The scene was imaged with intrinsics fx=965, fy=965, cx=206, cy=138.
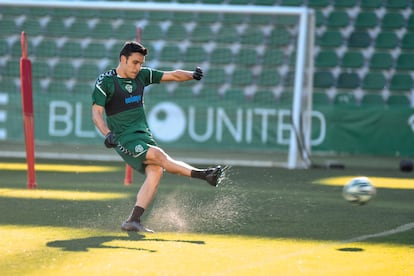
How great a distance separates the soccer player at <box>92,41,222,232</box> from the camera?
8875 mm

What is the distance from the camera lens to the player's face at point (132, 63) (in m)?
8.98

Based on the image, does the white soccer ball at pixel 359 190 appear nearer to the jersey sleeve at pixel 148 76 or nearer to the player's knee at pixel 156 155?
the player's knee at pixel 156 155

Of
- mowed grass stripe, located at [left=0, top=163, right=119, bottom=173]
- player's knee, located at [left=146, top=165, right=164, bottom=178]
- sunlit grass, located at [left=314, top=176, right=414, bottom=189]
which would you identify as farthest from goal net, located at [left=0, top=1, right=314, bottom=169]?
player's knee, located at [left=146, top=165, right=164, bottom=178]

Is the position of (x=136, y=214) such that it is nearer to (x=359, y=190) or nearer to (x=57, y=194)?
(x=359, y=190)

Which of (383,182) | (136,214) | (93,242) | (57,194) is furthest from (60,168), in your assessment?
(93,242)

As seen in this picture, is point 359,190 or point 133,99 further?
point 359,190

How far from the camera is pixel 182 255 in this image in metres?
7.16

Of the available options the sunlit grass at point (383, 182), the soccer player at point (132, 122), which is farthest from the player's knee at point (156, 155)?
the sunlit grass at point (383, 182)

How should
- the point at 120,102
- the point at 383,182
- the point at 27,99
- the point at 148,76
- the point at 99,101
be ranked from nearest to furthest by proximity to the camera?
1. the point at 99,101
2. the point at 120,102
3. the point at 148,76
4. the point at 27,99
5. the point at 383,182

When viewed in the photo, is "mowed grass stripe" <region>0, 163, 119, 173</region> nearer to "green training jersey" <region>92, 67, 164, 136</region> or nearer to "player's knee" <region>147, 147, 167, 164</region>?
"green training jersey" <region>92, 67, 164, 136</region>

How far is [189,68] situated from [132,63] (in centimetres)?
1227

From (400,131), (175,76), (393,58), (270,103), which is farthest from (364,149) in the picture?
(175,76)

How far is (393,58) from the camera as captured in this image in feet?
76.2

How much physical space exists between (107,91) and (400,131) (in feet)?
40.7
